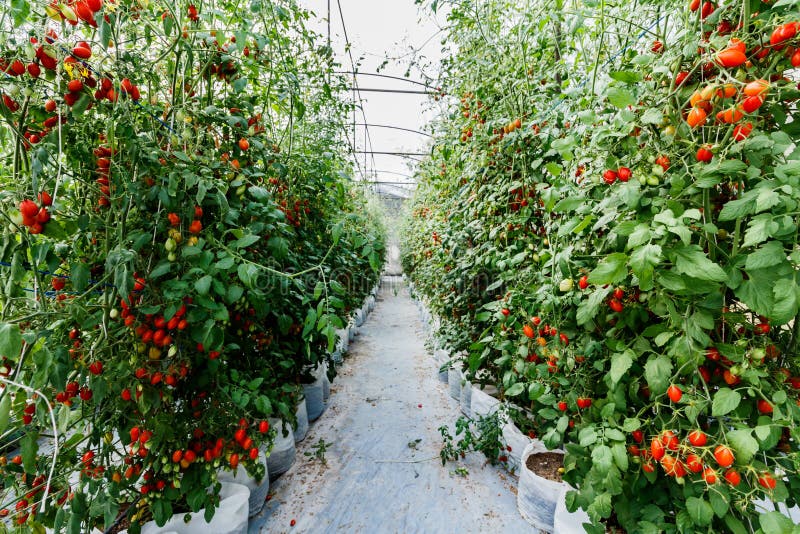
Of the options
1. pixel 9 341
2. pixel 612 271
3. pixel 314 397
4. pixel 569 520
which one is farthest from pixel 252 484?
pixel 612 271

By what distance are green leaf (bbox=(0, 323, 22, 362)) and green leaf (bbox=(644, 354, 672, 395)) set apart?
124cm

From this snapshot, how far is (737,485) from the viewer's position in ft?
2.34

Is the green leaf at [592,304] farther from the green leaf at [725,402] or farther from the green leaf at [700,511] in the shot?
the green leaf at [700,511]

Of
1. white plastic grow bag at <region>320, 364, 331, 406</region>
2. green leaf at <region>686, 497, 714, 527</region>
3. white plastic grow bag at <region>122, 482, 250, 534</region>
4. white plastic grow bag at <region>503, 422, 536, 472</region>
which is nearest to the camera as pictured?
green leaf at <region>686, 497, 714, 527</region>

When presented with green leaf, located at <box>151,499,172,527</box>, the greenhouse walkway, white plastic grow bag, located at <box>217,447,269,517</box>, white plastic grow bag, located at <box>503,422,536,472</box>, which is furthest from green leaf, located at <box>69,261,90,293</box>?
white plastic grow bag, located at <box>503,422,536,472</box>

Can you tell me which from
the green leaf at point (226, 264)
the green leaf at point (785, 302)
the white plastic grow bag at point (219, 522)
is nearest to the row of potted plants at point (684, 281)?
the green leaf at point (785, 302)

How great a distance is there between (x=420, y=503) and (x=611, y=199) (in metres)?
1.53

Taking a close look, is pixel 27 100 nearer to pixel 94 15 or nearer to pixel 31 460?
pixel 94 15

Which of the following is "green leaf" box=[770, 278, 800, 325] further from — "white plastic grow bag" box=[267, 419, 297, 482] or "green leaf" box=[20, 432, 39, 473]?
"white plastic grow bag" box=[267, 419, 297, 482]

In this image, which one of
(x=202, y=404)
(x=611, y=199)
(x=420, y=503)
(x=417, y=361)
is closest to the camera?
(x=611, y=199)

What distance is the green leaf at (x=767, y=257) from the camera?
621mm

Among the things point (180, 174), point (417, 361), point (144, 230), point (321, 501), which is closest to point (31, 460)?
point (144, 230)

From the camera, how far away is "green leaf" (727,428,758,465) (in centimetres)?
65

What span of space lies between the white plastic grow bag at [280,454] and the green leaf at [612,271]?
1.56 metres
